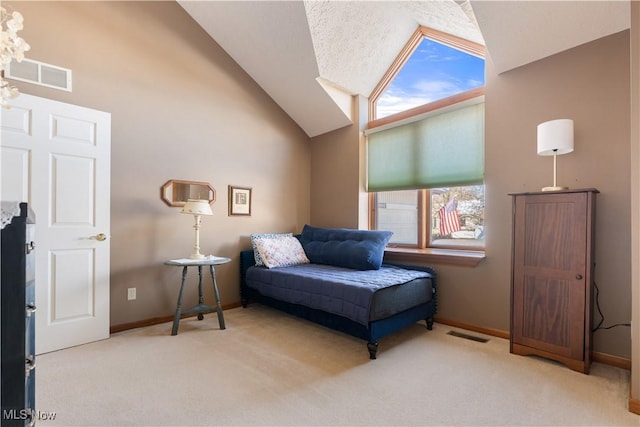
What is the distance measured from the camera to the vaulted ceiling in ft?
7.79

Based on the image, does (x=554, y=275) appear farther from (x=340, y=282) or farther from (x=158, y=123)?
(x=158, y=123)

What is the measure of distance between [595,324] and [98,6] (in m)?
5.01

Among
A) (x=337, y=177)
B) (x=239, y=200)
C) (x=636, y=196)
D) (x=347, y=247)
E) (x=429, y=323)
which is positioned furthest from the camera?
(x=337, y=177)

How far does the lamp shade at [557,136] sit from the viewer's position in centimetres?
227

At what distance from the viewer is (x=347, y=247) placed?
11.4ft

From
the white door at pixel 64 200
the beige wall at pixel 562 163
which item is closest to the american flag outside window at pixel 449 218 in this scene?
the beige wall at pixel 562 163

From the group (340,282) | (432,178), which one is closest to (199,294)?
(340,282)

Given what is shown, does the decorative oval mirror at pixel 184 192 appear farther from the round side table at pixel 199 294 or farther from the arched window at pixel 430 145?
the arched window at pixel 430 145

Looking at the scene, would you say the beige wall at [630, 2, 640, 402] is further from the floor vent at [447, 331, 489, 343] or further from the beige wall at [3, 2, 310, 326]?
the beige wall at [3, 2, 310, 326]

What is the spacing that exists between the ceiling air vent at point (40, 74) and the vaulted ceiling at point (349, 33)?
5.00ft

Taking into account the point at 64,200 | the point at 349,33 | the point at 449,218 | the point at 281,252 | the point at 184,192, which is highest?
the point at 349,33

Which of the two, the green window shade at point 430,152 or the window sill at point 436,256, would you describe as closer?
the window sill at point 436,256

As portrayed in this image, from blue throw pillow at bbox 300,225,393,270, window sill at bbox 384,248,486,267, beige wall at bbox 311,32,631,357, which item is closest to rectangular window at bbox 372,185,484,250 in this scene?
window sill at bbox 384,248,486,267

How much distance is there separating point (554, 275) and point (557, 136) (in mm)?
1017
